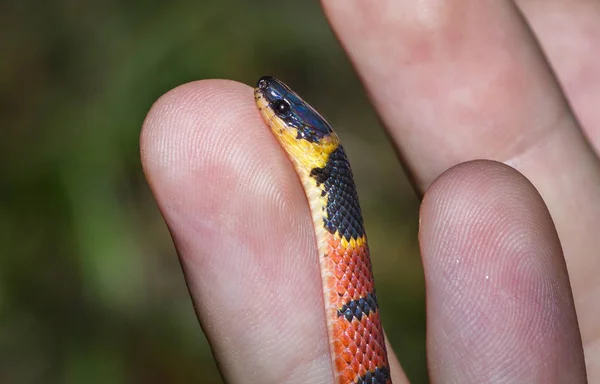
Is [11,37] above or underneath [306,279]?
above

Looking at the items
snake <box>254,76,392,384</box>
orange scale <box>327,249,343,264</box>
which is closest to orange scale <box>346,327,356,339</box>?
snake <box>254,76,392,384</box>

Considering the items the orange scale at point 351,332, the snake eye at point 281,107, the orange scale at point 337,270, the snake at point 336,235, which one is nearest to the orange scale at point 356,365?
the snake at point 336,235

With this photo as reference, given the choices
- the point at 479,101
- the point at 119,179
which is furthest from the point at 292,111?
the point at 119,179

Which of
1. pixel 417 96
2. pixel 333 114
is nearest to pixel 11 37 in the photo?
pixel 333 114

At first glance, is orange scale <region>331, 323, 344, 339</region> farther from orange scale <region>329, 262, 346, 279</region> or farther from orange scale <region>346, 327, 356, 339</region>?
orange scale <region>329, 262, 346, 279</region>

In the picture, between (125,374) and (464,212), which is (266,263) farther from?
(125,374)

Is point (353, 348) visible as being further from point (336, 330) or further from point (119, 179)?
point (119, 179)
